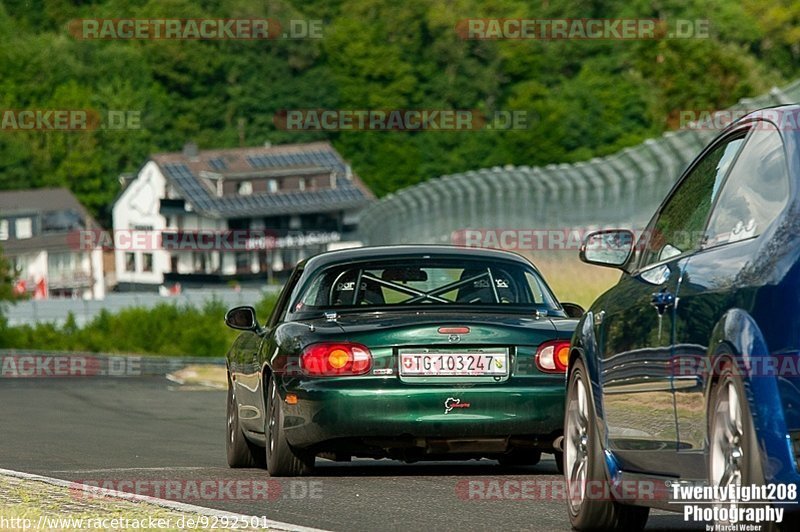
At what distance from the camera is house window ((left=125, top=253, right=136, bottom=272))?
14538 cm

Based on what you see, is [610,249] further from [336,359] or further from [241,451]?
[241,451]

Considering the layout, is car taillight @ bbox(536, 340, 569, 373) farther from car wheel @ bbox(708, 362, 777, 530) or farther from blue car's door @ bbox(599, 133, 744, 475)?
car wheel @ bbox(708, 362, 777, 530)

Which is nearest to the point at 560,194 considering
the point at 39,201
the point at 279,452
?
the point at 279,452

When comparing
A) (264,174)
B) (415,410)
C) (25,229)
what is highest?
(264,174)

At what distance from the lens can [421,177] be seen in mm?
149125

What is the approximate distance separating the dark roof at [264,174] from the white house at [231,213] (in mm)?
68

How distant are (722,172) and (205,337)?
7527cm

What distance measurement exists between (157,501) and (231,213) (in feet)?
451

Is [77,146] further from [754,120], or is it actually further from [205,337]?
[754,120]

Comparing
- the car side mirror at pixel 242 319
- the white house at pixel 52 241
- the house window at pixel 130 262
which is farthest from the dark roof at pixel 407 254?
the house window at pixel 130 262

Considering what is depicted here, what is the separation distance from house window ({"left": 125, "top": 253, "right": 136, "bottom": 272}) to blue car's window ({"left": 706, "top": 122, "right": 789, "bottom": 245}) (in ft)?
456

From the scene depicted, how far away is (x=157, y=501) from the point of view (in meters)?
9.45

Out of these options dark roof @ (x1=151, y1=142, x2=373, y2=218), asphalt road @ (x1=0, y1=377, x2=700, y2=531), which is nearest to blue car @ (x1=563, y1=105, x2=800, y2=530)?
asphalt road @ (x1=0, y1=377, x2=700, y2=531)

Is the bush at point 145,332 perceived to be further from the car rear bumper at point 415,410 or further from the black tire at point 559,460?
the car rear bumper at point 415,410
